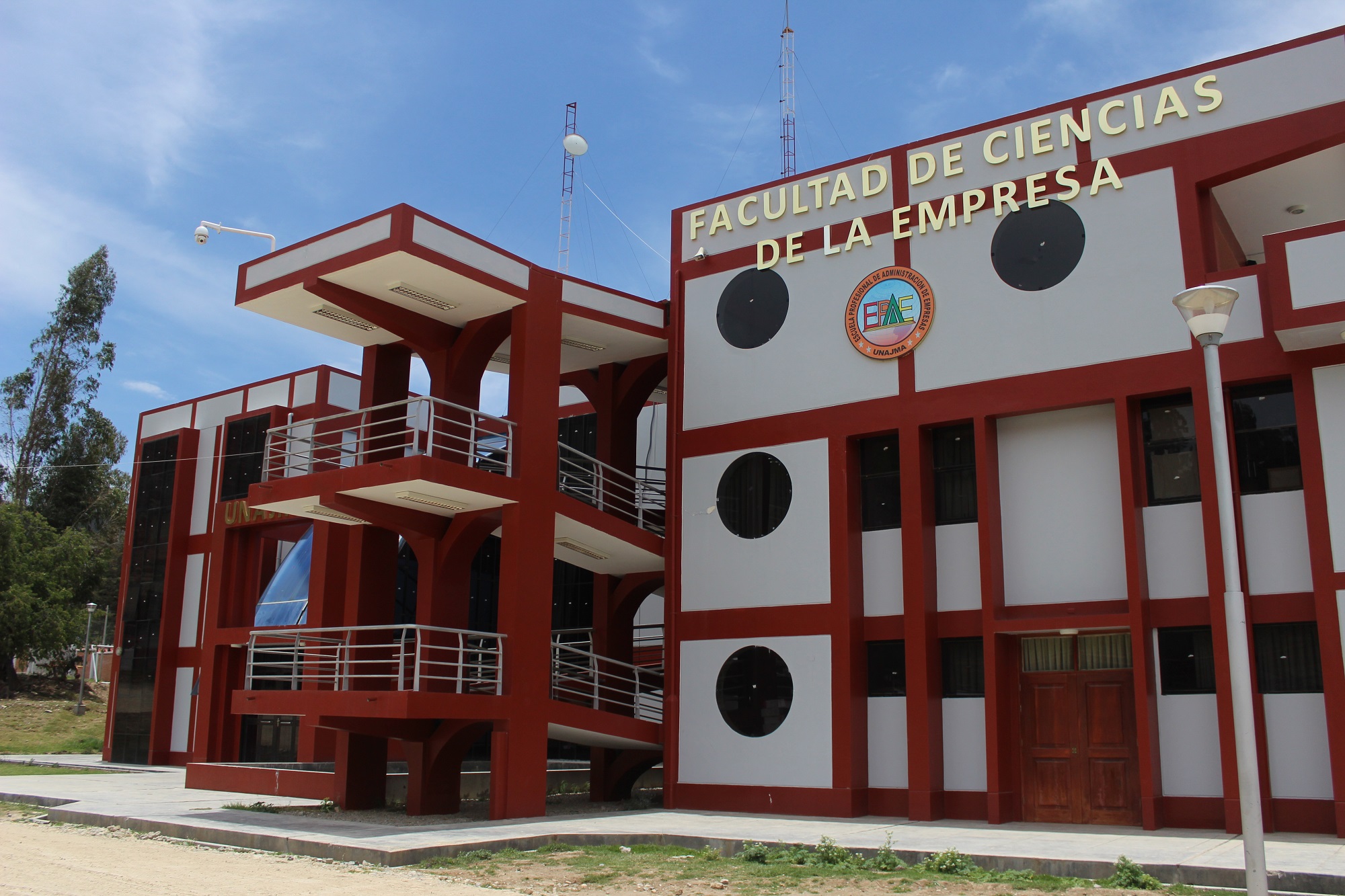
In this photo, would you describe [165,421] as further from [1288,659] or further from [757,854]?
[1288,659]

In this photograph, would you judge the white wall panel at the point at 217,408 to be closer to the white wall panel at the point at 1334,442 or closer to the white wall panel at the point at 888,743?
the white wall panel at the point at 888,743

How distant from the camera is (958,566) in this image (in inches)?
727

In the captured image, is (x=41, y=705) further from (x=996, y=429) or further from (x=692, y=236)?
(x=996, y=429)

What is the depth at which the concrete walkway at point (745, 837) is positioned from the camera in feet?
39.5

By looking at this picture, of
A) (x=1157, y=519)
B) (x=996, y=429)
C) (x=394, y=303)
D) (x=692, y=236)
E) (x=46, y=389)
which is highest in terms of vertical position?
(x=46, y=389)

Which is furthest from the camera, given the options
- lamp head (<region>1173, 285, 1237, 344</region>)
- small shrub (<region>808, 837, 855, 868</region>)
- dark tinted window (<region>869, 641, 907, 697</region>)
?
dark tinted window (<region>869, 641, 907, 697</region>)

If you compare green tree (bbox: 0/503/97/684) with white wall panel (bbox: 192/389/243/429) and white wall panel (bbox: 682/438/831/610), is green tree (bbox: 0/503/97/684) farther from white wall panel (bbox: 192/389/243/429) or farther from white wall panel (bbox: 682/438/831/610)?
white wall panel (bbox: 682/438/831/610)

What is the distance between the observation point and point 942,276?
19141mm

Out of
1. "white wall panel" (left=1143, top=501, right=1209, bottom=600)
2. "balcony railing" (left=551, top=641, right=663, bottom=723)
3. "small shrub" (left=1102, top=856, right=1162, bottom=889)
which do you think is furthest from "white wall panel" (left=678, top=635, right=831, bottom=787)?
"small shrub" (left=1102, top=856, right=1162, bottom=889)

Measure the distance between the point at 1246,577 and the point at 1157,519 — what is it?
4.76 feet

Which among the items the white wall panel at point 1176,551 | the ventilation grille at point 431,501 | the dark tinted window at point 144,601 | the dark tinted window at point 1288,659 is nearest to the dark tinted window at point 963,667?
the white wall panel at point 1176,551

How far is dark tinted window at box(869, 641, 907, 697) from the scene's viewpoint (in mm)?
18609

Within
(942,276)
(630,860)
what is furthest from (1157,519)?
(630,860)

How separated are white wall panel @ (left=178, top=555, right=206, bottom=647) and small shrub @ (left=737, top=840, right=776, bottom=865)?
24321 millimetres
